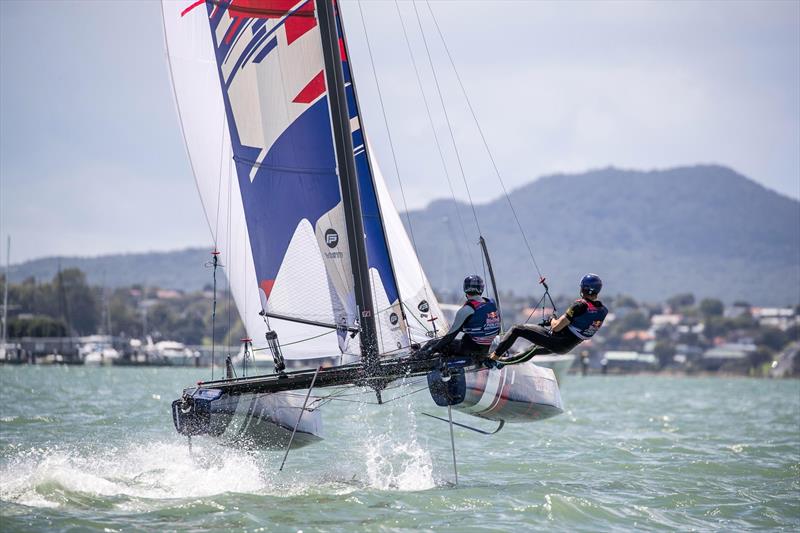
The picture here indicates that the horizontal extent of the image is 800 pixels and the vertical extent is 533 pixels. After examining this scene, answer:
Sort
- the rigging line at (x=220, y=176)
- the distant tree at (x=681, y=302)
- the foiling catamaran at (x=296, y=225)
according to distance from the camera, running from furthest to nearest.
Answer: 1. the distant tree at (x=681, y=302)
2. the rigging line at (x=220, y=176)
3. the foiling catamaran at (x=296, y=225)

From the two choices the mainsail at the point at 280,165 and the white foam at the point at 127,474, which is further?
the mainsail at the point at 280,165

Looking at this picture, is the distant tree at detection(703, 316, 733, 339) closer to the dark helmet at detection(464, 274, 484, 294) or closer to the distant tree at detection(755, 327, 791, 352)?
the distant tree at detection(755, 327, 791, 352)

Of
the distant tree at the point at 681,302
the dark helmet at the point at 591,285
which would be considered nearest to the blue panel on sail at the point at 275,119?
the dark helmet at the point at 591,285

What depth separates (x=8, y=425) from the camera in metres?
16.2

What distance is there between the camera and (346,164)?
11430mm

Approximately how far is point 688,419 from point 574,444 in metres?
8.70

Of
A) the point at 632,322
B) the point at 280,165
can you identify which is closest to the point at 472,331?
the point at 280,165

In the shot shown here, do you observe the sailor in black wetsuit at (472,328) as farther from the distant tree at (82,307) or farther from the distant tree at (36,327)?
the distant tree at (82,307)

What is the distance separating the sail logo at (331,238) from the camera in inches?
457

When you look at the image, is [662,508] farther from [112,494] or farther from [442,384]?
[112,494]

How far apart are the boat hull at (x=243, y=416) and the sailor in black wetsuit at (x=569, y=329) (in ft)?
7.37

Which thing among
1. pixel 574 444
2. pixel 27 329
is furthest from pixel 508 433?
pixel 27 329

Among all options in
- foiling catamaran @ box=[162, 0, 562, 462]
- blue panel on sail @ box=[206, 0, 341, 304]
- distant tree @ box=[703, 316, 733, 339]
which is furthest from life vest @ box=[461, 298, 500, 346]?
distant tree @ box=[703, 316, 733, 339]

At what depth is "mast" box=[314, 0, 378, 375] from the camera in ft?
37.3
